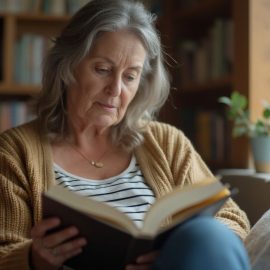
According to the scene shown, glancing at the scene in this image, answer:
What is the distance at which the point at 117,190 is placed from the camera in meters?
1.24

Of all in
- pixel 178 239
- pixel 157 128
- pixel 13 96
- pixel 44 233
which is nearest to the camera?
pixel 178 239

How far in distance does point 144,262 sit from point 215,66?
4.61ft

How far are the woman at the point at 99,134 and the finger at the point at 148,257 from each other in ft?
1.08

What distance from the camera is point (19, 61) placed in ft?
7.79

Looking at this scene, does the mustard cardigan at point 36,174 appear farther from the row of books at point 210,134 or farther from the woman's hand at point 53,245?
the row of books at point 210,134

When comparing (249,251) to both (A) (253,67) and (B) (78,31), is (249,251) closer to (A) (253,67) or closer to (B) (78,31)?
(B) (78,31)

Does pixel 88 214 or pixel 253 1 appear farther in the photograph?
pixel 253 1

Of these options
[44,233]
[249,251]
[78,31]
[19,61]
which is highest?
[78,31]

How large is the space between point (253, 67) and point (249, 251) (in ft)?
2.94

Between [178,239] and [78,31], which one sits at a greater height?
[78,31]

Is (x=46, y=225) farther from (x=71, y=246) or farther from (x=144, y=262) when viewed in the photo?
(x=144, y=262)

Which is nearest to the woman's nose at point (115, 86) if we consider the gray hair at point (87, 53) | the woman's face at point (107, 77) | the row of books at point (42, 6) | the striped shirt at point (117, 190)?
the woman's face at point (107, 77)

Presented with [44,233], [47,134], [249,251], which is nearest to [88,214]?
[44,233]

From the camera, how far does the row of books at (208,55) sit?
6.60ft
